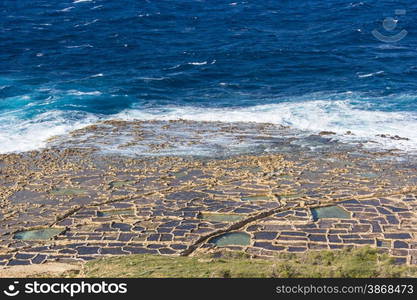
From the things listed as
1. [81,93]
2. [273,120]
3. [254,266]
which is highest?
[81,93]

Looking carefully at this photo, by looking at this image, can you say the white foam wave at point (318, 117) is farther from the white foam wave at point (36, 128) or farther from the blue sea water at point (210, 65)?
the white foam wave at point (36, 128)

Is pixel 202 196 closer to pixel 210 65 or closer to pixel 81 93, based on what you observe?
pixel 81 93

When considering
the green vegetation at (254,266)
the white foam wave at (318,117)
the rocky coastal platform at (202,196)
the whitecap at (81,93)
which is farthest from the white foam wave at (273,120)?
the green vegetation at (254,266)

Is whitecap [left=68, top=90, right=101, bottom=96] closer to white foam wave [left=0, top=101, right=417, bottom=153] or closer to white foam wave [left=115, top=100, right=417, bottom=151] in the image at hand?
white foam wave [left=0, top=101, right=417, bottom=153]

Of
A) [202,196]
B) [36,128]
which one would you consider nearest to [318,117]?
[202,196]

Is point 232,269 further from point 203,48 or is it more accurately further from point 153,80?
point 203,48

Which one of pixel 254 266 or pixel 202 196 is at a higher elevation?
pixel 202 196

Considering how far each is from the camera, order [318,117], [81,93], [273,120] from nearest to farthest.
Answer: [273,120], [318,117], [81,93]
